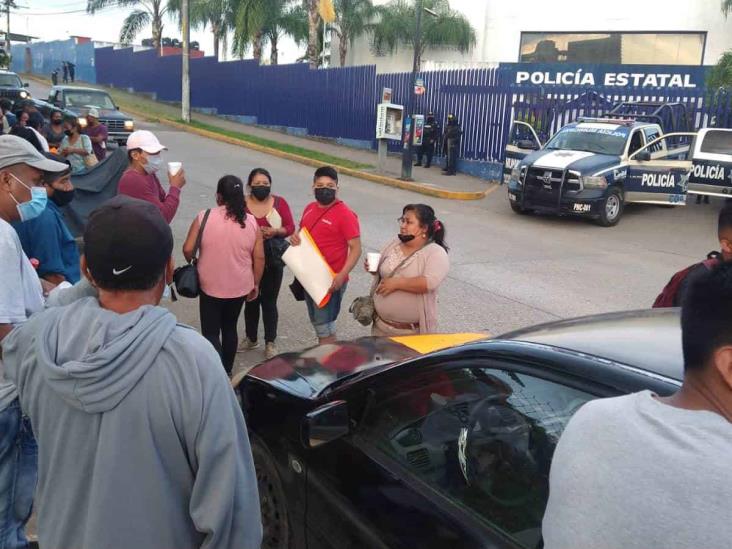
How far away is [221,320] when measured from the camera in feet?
16.4

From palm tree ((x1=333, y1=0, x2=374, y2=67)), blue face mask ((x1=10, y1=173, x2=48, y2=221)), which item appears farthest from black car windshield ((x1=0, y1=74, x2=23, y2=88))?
blue face mask ((x1=10, y1=173, x2=48, y2=221))

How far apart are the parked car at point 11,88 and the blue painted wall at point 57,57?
2435 centimetres

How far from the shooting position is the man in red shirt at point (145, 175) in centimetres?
517

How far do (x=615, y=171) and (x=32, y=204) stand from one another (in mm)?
11533

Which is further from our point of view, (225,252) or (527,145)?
(527,145)

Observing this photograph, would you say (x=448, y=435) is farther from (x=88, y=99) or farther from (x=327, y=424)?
(x=88, y=99)

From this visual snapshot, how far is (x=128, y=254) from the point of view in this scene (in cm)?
178

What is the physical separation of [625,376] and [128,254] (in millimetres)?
1388

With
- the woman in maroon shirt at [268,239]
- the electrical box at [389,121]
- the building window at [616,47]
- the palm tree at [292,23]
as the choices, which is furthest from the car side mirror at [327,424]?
the palm tree at [292,23]

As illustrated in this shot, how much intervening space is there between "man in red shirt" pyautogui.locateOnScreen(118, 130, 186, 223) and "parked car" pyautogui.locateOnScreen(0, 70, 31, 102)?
17147 millimetres

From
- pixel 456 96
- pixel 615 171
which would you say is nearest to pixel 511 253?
pixel 615 171

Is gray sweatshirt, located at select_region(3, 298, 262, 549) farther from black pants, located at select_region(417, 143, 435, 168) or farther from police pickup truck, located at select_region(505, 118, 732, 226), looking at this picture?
black pants, located at select_region(417, 143, 435, 168)

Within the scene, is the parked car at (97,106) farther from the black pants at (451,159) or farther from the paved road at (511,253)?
the black pants at (451,159)

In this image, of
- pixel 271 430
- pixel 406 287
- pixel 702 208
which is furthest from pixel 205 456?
pixel 702 208
